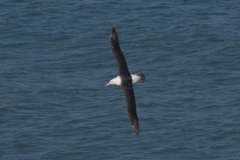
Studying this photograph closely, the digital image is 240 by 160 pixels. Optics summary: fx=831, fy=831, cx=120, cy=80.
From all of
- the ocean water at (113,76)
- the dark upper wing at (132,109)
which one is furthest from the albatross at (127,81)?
the ocean water at (113,76)

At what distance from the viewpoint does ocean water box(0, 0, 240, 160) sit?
30.2 meters

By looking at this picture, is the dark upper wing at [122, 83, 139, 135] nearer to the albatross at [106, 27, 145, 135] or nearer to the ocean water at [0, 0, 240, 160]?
the albatross at [106, 27, 145, 135]

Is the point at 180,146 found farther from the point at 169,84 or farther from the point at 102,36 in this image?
the point at 102,36

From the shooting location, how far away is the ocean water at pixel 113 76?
98.9 ft

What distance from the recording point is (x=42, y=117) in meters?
32.4

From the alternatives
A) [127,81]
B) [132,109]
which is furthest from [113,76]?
[132,109]

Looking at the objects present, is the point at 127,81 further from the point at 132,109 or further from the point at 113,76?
the point at 113,76

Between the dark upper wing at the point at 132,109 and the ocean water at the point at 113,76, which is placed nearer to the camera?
the dark upper wing at the point at 132,109

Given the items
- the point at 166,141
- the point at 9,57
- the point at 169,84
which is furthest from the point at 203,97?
the point at 9,57

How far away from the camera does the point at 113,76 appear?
3450cm

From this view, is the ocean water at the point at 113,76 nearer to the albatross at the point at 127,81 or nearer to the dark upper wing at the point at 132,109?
the albatross at the point at 127,81

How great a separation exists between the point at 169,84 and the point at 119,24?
7.56 m

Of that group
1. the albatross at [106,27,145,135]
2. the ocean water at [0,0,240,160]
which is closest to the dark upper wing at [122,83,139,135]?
the albatross at [106,27,145,135]

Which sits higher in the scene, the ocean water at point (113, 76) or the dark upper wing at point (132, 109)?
the dark upper wing at point (132, 109)
